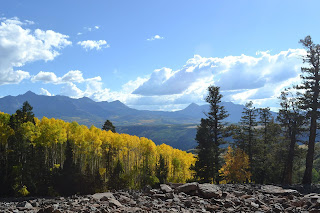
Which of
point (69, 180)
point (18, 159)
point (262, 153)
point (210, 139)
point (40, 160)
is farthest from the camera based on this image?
point (40, 160)

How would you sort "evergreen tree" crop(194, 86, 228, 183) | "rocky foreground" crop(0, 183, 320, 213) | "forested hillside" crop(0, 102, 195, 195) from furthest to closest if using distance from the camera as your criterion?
"forested hillside" crop(0, 102, 195, 195)
"evergreen tree" crop(194, 86, 228, 183)
"rocky foreground" crop(0, 183, 320, 213)

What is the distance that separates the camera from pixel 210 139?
45.1 m

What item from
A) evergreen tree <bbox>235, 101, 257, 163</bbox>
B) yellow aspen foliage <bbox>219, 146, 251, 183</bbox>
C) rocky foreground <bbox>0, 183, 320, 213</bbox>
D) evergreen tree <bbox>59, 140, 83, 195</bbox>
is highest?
evergreen tree <bbox>235, 101, 257, 163</bbox>

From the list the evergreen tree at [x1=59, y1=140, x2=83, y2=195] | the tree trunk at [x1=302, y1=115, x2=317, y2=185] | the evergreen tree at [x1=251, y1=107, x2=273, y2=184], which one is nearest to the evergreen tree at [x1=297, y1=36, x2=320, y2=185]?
the tree trunk at [x1=302, y1=115, x2=317, y2=185]

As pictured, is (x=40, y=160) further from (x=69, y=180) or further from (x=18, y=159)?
(x=69, y=180)

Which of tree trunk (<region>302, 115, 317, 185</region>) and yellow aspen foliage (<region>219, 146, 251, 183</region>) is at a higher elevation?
tree trunk (<region>302, 115, 317, 185</region>)

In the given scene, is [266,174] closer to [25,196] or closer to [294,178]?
[294,178]

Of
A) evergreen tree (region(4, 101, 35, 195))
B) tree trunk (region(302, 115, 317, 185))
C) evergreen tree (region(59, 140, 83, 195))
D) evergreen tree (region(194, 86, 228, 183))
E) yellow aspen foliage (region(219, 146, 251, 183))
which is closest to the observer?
tree trunk (region(302, 115, 317, 185))

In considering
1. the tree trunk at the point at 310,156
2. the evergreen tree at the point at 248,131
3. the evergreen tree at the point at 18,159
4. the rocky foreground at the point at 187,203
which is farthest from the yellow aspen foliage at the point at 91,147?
the rocky foreground at the point at 187,203

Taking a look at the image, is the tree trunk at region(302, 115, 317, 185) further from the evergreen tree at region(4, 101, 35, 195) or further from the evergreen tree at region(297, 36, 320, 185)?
the evergreen tree at region(4, 101, 35, 195)

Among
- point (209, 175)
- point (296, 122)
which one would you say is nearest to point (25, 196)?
point (209, 175)

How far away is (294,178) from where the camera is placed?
184ft

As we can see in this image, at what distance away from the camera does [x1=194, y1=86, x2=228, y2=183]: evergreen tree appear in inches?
1713

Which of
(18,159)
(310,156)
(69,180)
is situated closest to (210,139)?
(310,156)
